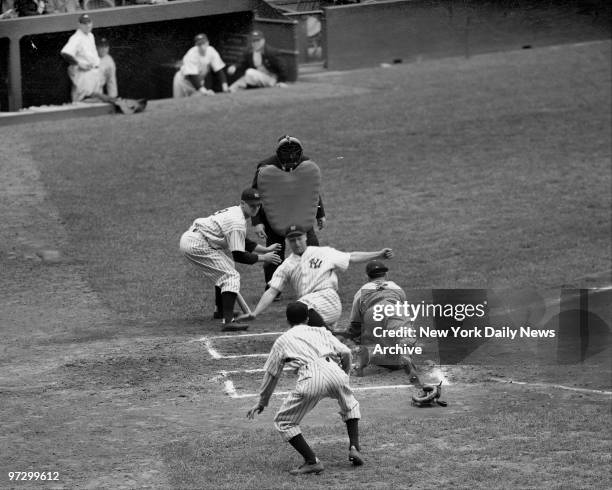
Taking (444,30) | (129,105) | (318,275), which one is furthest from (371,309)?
(444,30)

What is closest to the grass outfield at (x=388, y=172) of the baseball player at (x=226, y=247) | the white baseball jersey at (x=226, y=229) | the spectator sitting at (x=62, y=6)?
the baseball player at (x=226, y=247)

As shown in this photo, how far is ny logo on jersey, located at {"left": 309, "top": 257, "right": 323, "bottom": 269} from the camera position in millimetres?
12430

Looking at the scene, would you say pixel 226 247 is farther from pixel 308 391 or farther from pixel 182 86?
pixel 182 86

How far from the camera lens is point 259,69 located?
985 inches

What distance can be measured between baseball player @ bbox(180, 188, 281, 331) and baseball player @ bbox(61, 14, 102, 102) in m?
9.22

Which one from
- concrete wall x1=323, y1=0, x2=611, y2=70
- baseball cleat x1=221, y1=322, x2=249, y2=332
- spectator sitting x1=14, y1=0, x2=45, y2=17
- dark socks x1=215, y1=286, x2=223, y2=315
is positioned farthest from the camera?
concrete wall x1=323, y1=0, x2=611, y2=70

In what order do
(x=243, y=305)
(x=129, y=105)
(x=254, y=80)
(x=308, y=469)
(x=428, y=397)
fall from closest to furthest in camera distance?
(x=308, y=469), (x=428, y=397), (x=243, y=305), (x=129, y=105), (x=254, y=80)

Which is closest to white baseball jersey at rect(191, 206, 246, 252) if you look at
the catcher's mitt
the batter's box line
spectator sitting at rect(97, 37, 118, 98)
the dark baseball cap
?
the batter's box line

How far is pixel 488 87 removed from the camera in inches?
1024

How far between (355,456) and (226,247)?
4574mm

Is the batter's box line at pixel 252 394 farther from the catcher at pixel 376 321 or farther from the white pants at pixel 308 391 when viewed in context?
the white pants at pixel 308 391

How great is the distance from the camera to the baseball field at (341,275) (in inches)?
421

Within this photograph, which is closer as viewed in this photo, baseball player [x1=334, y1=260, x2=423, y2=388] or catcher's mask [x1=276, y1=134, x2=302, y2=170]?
baseball player [x1=334, y1=260, x2=423, y2=388]

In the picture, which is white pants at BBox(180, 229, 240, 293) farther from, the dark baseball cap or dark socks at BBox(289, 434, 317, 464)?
dark socks at BBox(289, 434, 317, 464)
